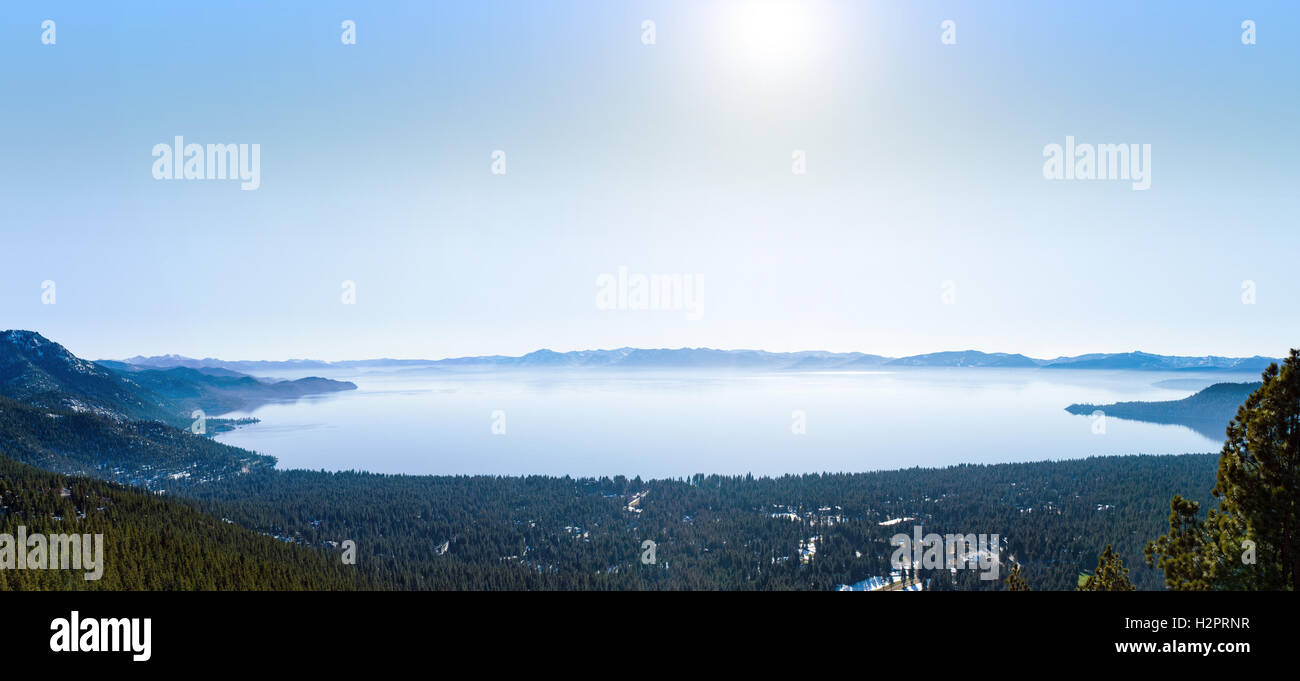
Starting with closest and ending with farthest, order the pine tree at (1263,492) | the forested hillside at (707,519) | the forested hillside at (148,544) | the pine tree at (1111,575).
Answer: the pine tree at (1263,492)
the pine tree at (1111,575)
the forested hillside at (148,544)
the forested hillside at (707,519)

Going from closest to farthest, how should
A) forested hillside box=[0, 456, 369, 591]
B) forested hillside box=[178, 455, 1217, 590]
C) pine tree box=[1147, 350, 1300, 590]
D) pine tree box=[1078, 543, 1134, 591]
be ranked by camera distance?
pine tree box=[1147, 350, 1300, 590] → pine tree box=[1078, 543, 1134, 591] → forested hillside box=[0, 456, 369, 591] → forested hillside box=[178, 455, 1217, 590]

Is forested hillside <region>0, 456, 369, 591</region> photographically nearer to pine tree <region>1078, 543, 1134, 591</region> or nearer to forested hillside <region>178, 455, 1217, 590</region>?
forested hillside <region>178, 455, 1217, 590</region>

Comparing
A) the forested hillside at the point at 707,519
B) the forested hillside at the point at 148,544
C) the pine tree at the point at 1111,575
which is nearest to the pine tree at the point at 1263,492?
the pine tree at the point at 1111,575

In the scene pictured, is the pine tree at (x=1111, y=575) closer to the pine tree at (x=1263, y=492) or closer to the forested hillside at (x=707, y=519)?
the pine tree at (x=1263, y=492)

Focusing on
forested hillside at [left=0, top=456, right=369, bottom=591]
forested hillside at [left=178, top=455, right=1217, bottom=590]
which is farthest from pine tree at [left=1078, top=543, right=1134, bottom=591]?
forested hillside at [left=0, top=456, right=369, bottom=591]

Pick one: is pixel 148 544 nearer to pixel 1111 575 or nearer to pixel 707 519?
pixel 1111 575

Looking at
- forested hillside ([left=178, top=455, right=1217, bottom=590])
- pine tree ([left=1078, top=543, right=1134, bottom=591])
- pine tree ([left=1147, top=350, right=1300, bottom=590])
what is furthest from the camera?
forested hillside ([left=178, top=455, right=1217, bottom=590])

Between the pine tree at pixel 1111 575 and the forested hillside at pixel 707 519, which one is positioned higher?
the pine tree at pixel 1111 575

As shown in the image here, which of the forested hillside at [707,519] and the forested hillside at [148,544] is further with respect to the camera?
the forested hillside at [707,519]

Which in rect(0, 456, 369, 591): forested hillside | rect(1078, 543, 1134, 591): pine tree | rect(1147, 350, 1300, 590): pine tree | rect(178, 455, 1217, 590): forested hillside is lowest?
rect(178, 455, 1217, 590): forested hillside

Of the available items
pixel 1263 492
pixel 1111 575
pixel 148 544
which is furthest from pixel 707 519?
pixel 1263 492
